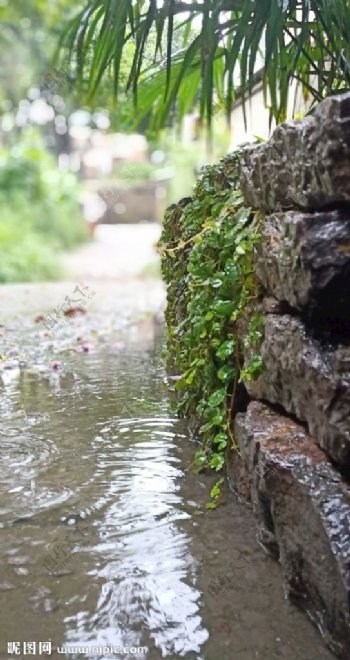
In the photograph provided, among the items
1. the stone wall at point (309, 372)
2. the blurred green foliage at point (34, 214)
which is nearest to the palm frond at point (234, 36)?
the stone wall at point (309, 372)

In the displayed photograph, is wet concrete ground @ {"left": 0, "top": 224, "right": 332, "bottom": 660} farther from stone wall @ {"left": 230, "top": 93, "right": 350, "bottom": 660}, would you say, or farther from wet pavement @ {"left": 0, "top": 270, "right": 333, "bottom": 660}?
stone wall @ {"left": 230, "top": 93, "right": 350, "bottom": 660}

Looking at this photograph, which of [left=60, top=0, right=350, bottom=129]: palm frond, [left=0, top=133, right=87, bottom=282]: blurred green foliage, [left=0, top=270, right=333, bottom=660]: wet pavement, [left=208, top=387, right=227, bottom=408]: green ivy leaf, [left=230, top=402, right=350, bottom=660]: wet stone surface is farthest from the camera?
[left=0, top=133, right=87, bottom=282]: blurred green foliage

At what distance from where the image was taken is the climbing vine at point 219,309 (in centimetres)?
260

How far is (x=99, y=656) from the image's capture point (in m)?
1.75

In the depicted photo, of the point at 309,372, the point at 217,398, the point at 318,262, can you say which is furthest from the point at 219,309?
the point at 318,262

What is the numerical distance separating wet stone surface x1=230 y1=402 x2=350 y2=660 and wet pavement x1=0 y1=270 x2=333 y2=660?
0.24ft

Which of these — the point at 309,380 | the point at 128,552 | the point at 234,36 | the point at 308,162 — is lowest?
the point at 128,552

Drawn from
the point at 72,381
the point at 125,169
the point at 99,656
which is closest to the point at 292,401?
the point at 99,656

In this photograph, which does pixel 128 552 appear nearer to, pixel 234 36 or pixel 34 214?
pixel 234 36

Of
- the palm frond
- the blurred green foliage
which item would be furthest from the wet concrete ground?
the blurred green foliage

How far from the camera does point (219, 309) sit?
2.72 meters

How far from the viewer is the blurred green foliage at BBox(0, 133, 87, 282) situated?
12.1 metres

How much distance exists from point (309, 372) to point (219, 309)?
749 millimetres

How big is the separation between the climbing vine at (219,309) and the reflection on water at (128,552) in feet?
0.69
